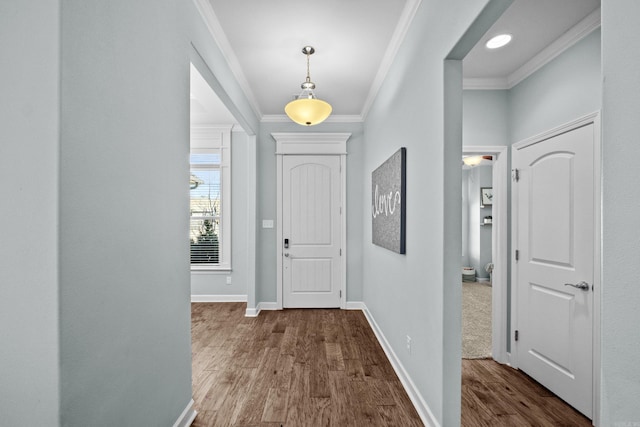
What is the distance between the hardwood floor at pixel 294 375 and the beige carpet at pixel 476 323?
95cm

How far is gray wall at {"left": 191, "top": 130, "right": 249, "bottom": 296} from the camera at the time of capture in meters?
4.82

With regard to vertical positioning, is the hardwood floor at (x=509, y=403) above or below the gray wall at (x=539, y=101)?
below

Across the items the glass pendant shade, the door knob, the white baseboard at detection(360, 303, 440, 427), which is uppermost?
the glass pendant shade

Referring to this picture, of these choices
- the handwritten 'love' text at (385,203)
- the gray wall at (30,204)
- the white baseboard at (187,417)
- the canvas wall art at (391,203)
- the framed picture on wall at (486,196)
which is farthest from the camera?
the framed picture on wall at (486,196)

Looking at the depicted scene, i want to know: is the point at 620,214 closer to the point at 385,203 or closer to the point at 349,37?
the point at 385,203

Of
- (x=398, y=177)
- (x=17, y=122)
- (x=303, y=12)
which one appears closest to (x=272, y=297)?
(x=398, y=177)

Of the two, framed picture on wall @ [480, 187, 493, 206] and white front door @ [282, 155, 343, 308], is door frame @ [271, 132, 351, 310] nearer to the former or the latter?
white front door @ [282, 155, 343, 308]

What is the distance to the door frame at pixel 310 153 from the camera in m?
4.43

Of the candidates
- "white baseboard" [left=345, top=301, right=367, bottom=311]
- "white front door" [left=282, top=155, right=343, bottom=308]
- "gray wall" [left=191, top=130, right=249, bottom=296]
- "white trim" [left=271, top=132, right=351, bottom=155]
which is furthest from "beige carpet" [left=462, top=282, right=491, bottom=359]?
"gray wall" [left=191, top=130, right=249, bottom=296]

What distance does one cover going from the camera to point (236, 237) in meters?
4.85

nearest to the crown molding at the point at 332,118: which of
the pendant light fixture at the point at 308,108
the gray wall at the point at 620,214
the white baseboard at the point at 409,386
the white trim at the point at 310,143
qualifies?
the white trim at the point at 310,143

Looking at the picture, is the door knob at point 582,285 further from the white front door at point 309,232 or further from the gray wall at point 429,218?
the white front door at point 309,232

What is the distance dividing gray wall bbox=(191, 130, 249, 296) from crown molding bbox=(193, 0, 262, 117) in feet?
3.95

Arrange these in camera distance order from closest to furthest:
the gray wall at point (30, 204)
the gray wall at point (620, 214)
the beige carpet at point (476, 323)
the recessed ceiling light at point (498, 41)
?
the gray wall at point (620, 214) → the gray wall at point (30, 204) → the recessed ceiling light at point (498, 41) → the beige carpet at point (476, 323)
